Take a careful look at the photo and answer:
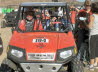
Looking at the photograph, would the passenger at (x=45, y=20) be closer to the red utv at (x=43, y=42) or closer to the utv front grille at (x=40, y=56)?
the red utv at (x=43, y=42)

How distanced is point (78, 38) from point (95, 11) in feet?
3.98

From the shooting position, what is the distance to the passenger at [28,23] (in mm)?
5698

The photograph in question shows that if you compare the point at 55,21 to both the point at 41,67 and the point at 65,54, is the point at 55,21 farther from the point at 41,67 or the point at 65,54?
the point at 41,67

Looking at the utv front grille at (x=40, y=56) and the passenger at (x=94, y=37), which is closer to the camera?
the utv front grille at (x=40, y=56)

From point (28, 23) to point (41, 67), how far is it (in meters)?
1.45

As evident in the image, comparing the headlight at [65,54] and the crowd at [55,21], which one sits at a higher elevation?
the crowd at [55,21]

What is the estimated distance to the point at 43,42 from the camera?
16.3 feet

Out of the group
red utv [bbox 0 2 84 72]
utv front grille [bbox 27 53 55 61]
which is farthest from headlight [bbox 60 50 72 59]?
utv front grille [bbox 27 53 55 61]

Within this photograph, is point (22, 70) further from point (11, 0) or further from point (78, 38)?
point (11, 0)

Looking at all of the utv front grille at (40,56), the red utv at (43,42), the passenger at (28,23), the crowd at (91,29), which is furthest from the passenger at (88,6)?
the utv front grille at (40,56)

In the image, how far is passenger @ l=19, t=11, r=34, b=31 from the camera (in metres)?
5.70

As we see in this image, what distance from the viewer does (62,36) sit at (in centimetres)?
524

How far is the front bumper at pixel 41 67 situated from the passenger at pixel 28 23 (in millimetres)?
1205

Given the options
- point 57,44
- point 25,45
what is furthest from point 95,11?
point 25,45
